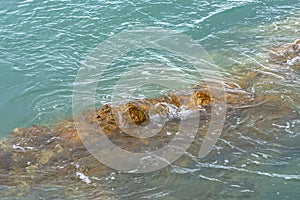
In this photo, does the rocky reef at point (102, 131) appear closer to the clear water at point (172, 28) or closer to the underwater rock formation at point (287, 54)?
the clear water at point (172, 28)

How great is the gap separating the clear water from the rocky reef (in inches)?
17.8

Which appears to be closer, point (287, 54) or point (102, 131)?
point (102, 131)

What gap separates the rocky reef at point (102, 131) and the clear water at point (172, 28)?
45 centimetres

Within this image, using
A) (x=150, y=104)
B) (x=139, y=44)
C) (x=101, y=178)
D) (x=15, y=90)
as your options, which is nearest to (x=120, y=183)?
(x=101, y=178)

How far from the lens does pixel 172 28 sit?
14.6 meters

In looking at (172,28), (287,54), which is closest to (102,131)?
(172,28)

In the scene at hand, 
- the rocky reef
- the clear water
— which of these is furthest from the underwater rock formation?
the rocky reef

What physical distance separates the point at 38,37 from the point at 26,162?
5.99m

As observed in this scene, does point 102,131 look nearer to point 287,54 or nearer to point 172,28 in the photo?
point 172,28

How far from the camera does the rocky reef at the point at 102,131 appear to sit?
28.3ft

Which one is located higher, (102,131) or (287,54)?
(287,54)

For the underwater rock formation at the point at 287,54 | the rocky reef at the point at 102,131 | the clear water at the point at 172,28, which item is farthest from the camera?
the underwater rock formation at the point at 287,54

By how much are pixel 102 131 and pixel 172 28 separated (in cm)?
612

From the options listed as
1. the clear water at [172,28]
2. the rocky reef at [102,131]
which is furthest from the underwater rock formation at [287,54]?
the rocky reef at [102,131]
